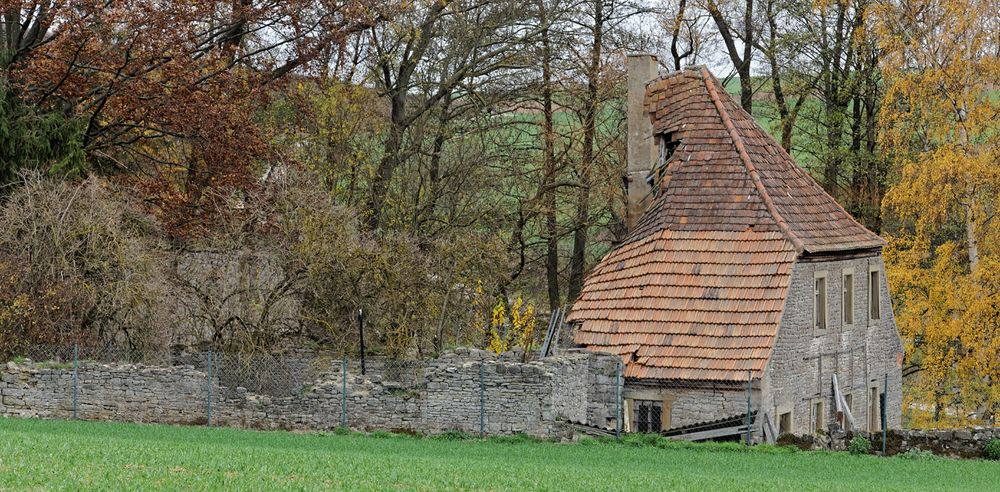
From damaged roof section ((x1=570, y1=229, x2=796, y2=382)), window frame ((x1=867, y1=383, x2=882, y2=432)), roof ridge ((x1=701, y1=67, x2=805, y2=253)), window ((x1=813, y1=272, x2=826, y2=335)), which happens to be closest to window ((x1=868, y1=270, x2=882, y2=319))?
window frame ((x1=867, y1=383, x2=882, y2=432))

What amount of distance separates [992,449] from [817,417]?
4.60 metres

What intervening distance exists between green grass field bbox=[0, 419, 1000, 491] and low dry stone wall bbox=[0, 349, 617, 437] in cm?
67

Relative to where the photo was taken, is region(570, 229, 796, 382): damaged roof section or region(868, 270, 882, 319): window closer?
region(570, 229, 796, 382): damaged roof section

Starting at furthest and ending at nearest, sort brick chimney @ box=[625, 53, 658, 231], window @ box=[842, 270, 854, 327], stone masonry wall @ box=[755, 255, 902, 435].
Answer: brick chimney @ box=[625, 53, 658, 231] → window @ box=[842, 270, 854, 327] → stone masonry wall @ box=[755, 255, 902, 435]

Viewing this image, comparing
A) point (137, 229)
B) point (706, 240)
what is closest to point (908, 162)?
point (706, 240)

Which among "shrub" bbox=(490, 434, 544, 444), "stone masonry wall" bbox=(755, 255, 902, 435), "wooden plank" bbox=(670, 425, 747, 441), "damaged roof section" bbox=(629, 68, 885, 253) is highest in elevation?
"damaged roof section" bbox=(629, 68, 885, 253)

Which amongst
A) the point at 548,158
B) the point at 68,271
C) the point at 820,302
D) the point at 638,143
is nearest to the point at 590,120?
the point at 548,158

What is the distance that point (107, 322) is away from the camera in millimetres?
33812

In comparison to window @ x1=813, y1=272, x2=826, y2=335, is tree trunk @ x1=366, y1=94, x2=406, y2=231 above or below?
above

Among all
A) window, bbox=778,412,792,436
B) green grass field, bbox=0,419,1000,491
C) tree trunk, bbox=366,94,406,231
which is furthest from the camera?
tree trunk, bbox=366,94,406,231

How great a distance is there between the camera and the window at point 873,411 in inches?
1395

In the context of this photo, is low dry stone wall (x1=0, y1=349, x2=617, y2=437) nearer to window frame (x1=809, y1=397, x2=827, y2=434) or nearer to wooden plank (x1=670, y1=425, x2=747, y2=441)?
wooden plank (x1=670, y1=425, x2=747, y2=441)

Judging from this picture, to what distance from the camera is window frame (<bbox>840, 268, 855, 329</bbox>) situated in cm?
3450

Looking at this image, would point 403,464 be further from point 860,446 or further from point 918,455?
point 918,455
